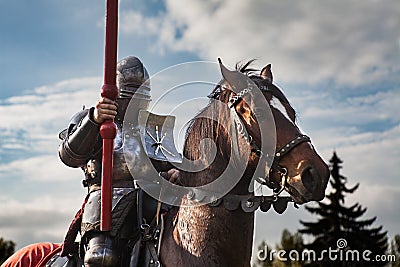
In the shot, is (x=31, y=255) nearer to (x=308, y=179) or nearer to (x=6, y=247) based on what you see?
(x=308, y=179)

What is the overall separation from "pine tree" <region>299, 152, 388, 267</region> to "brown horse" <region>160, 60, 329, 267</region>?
20.9 meters

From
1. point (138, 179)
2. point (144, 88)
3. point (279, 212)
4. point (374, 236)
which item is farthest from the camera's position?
point (374, 236)

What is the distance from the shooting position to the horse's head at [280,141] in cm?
404

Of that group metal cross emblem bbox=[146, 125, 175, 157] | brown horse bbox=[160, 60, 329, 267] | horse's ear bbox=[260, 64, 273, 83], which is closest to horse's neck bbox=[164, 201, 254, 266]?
brown horse bbox=[160, 60, 329, 267]

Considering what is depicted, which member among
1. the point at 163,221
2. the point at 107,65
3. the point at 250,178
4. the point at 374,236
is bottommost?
the point at 374,236

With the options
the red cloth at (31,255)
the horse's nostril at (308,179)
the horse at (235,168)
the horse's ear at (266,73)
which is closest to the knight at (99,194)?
the horse at (235,168)

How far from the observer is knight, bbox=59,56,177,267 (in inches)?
195

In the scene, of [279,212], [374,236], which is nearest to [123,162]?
[279,212]

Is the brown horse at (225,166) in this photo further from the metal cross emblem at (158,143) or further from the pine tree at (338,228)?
the pine tree at (338,228)

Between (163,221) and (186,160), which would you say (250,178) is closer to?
(186,160)

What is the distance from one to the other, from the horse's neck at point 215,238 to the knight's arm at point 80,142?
1.16 metres

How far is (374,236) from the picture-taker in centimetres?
2908

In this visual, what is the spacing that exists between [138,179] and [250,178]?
1.28 m

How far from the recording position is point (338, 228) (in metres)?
28.7
